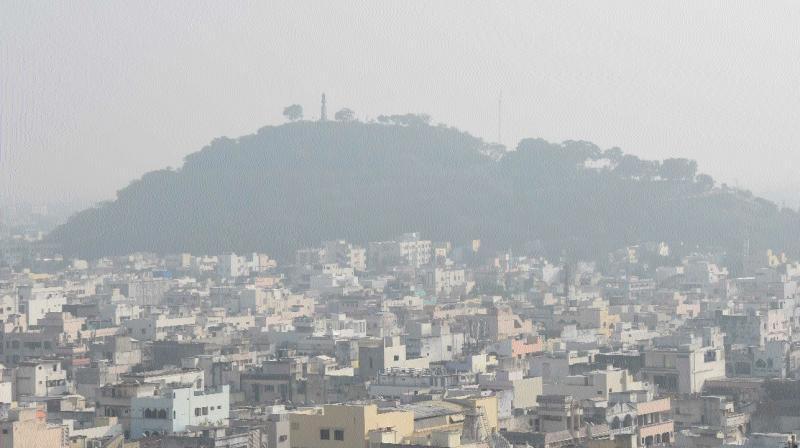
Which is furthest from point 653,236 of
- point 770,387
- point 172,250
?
point 770,387

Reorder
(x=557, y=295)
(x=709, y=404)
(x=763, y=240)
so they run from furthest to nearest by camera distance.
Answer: (x=763, y=240) → (x=557, y=295) → (x=709, y=404)

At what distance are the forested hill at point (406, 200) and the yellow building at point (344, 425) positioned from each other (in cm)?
6193

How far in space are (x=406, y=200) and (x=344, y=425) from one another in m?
71.0

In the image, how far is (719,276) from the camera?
218ft

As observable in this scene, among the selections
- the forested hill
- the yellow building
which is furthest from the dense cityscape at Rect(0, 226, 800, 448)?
the forested hill

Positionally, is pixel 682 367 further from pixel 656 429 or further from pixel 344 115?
pixel 344 115

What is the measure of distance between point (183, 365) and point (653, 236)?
5545 cm

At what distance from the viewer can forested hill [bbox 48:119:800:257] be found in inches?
3430

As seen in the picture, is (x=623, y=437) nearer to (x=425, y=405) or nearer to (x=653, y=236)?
(x=425, y=405)

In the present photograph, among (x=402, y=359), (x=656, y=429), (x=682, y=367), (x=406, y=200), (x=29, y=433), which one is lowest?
(x=656, y=429)

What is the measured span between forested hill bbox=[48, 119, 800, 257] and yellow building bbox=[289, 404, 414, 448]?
203 ft

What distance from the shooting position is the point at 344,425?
2112 cm

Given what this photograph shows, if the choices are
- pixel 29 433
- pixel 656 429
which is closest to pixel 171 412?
pixel 29 433

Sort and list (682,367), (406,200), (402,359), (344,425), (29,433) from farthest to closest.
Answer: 1. (406,200)
2. (402,359)
3. (682,367)
4. (29,433)
5. (344,425)
